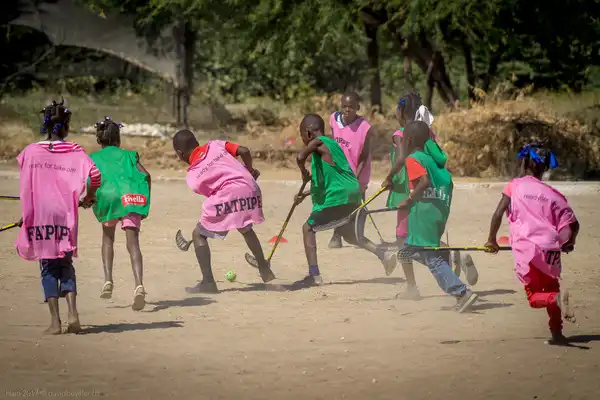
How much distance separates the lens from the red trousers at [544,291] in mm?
7273

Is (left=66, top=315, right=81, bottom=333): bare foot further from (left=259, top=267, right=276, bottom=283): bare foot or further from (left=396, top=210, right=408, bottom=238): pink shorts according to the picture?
(left=396, top=210, right=408, bottom=238): pink shorts

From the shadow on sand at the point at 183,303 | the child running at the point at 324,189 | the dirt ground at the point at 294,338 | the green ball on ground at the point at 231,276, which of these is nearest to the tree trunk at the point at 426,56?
the dirt ground at the point at 294,338

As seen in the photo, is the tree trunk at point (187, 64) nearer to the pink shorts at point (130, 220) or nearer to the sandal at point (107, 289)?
the sandal at point (107, 289)

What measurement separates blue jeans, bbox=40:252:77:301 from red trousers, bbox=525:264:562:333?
2939mm

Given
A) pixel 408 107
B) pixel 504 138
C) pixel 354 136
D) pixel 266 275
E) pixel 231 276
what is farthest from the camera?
pixel 504 138

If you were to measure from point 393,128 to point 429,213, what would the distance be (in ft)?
44.2

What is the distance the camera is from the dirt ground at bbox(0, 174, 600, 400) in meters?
6.40

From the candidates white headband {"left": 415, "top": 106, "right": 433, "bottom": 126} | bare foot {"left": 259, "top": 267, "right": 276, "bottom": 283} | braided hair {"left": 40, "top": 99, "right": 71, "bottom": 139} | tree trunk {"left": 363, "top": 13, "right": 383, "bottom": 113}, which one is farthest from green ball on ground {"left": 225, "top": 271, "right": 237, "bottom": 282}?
tree trunk {"left": 363, "top": 13, "right": 383, "bottom": 113}

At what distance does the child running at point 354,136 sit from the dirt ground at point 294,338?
0.88 meters

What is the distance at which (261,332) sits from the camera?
7859 mm

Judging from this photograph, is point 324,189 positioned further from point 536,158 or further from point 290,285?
point 536,158

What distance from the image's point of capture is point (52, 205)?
24.5 feet

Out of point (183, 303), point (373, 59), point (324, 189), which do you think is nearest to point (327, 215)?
point (324, 189)

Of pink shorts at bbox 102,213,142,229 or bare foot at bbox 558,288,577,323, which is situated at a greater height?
pink shorts at bbox 102,213,142,229
